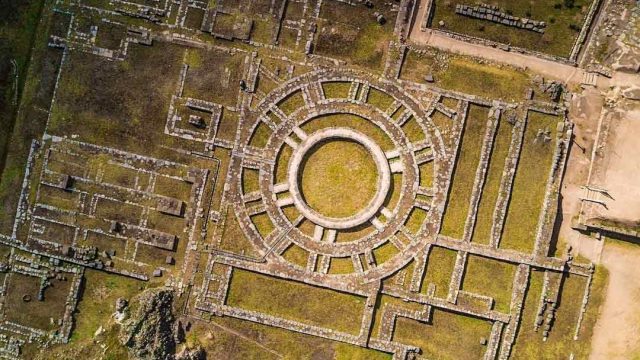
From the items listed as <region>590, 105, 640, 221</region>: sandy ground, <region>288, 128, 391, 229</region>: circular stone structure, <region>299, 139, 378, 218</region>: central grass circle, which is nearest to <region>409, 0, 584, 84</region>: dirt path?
<region>590, 105, 640, 221</region>: sandy ground

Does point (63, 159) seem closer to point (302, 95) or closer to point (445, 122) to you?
point (302, 95)

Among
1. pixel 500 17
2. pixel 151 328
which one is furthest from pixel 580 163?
pixel 151 328

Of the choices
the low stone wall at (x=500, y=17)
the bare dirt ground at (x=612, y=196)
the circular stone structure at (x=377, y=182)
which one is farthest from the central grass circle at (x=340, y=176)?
the bare dirt ground at (x=612, y=196)

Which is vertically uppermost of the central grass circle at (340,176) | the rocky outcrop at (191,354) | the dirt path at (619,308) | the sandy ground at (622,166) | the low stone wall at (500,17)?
the low stone wall at (500,17)

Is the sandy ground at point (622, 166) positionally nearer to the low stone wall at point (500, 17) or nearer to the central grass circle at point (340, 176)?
the low stone wall at point (500, 17)

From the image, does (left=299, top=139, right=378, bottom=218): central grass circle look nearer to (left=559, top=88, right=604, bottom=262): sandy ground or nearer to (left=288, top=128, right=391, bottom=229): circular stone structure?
(left=288, top=128, right=391, bottom=229): circular stone structure

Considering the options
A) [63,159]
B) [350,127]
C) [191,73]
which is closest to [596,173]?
[350,127]

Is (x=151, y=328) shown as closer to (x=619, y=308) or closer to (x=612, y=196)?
(x=619, y=308)
